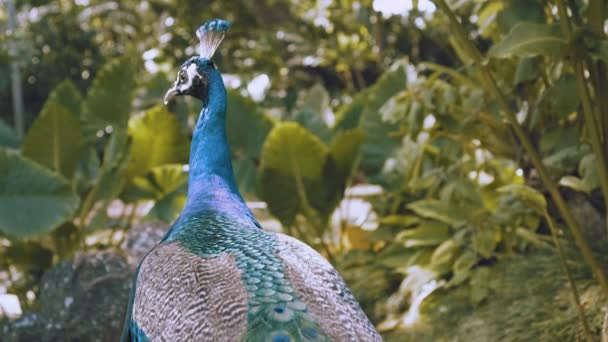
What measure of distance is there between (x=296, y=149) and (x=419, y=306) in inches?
41.5

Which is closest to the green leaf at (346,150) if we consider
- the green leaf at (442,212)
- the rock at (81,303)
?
the green leaf at (442,212)

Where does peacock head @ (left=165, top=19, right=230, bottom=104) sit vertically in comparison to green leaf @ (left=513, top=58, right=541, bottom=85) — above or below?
above

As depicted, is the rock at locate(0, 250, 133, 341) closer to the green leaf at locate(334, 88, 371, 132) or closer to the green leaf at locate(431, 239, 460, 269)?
the green leaf at locate(431, 239, 460, 269)

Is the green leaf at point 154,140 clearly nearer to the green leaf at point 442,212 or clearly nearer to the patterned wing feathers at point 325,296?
the green leaf at point 442,212

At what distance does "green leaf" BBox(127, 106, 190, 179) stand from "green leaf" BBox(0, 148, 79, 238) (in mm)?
640

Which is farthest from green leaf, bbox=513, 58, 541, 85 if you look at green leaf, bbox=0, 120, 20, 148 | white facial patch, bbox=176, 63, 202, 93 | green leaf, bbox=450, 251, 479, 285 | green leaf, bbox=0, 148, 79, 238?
green leaf, bbox=0, 120, 20, 148

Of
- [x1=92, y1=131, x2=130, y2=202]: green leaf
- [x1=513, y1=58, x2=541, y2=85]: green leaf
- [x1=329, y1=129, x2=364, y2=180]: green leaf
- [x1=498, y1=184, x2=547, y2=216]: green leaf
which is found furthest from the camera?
[x1=92, y1=131, x2=130, y2=202]: green leaf

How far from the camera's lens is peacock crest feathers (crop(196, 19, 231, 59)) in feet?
7.99

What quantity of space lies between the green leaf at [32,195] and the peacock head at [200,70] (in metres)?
1.53

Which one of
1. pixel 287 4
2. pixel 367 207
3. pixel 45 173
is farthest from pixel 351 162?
pixel 287 4

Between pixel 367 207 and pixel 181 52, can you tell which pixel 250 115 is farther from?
pixel 181 52

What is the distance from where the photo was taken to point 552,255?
3.08 metres

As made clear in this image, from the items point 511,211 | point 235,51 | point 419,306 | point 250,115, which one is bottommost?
point 419,306

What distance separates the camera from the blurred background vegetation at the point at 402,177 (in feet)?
8.29
